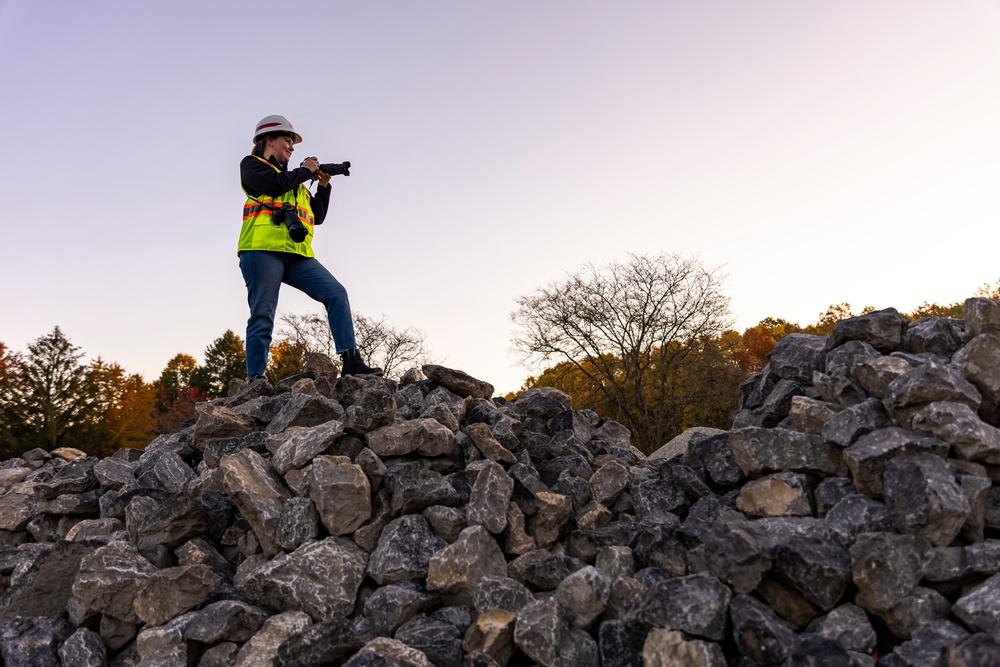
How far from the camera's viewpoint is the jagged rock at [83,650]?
402cm

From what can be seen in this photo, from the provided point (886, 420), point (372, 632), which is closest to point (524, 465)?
point (372, 632)

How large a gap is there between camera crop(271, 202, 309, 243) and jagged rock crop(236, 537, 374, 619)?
285cm

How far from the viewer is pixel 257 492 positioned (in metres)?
4.58

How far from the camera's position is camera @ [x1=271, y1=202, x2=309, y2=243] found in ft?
19.9

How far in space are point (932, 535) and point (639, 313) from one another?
1389cm

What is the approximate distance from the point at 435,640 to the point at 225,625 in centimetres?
119

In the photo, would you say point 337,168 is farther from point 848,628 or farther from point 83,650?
point 848,628

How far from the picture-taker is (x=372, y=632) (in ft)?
12.5

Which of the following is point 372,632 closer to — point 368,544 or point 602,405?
point 368,544

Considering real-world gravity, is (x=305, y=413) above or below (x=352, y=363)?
below

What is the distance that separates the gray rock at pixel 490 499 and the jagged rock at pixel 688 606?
1.07m

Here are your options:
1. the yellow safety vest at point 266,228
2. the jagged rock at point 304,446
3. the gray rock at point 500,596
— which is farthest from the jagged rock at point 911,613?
the yellow safety vest at point 266,228

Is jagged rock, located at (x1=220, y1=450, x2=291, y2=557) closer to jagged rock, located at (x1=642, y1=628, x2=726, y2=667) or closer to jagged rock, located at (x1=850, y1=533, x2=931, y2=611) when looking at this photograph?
jagged rock, located at (x1=642, y1=628, x2=726, y2=667)

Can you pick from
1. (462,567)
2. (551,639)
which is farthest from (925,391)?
(462,567)
